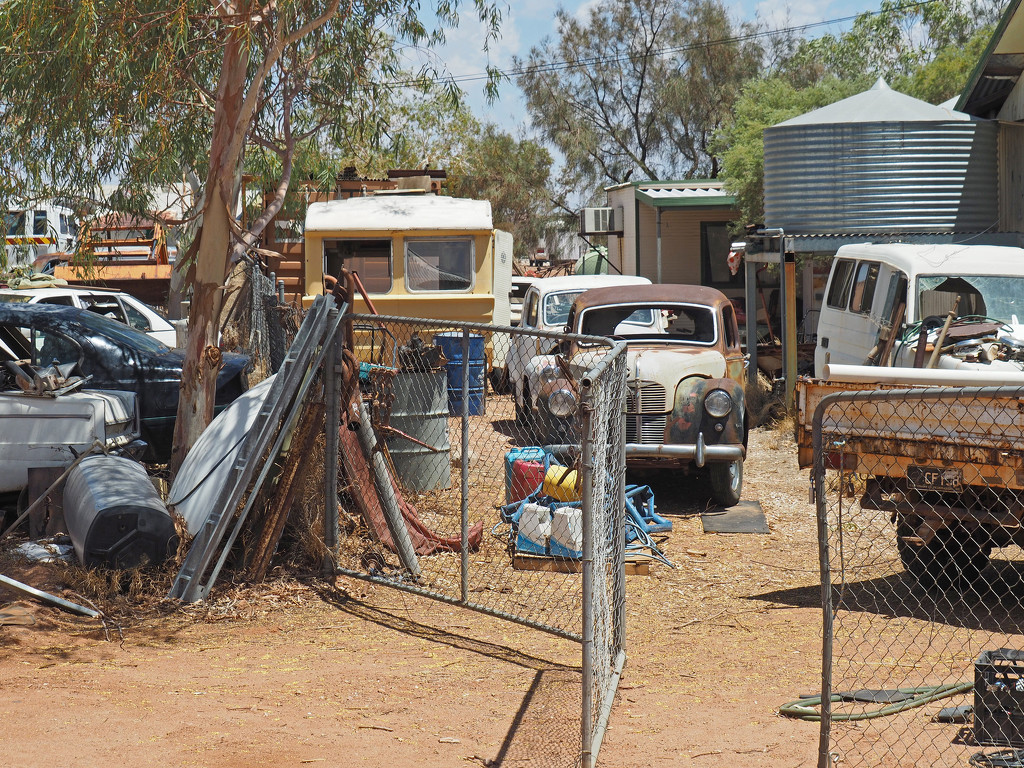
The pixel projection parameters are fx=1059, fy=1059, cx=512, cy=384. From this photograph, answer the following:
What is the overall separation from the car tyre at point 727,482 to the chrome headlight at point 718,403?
0.46 meters

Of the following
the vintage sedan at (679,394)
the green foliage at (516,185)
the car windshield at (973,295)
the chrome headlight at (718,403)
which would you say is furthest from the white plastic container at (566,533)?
the green foliage at (516,185)

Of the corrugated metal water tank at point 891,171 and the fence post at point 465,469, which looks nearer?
the fence post at point 465,469

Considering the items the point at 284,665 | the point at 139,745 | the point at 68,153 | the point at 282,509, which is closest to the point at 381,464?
the point at 282,509

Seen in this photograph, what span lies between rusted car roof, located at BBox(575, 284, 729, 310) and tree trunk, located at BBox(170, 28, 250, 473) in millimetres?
3869

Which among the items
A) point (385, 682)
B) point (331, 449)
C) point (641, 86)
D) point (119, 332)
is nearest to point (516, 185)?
point (641, 86)

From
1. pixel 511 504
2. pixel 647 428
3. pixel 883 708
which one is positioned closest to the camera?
pixel 883 708

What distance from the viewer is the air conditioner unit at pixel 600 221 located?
26562 mm

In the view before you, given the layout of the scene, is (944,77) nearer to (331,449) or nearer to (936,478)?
(936,478)

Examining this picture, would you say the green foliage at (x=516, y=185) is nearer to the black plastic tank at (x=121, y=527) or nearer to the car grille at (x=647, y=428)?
the car grille at (x=647, y=428)

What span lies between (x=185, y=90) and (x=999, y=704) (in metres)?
8.48

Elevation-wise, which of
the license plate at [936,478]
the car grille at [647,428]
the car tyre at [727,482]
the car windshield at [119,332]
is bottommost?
the car tyre at [727,482]

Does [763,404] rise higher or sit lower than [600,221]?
lower

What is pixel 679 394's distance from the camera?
9.27 meters

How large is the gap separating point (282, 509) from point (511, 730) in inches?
97.0
